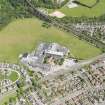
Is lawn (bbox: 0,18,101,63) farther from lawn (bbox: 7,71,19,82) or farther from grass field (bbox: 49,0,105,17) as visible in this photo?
grass field (bbox: 49,0,105,17)

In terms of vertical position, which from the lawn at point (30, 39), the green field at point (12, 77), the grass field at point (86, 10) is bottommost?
the green field at point (12, 77)

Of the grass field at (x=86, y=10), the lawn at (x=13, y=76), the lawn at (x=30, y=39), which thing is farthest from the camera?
the grass field at (x=86, y=10)

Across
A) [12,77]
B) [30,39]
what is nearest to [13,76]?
[12,77]

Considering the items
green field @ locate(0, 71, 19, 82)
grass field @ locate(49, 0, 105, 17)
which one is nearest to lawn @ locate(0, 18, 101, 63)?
green field @ locate(0, 71, 19, 82)

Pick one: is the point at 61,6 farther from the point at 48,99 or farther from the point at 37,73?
the point at 48,99

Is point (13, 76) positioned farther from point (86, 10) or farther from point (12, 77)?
point (86, 10)

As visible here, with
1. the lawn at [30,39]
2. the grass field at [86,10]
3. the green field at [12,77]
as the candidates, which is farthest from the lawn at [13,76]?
the grass field at [86,10]

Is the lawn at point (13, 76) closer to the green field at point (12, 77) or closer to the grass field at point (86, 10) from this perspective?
the green field at point (12, 77)

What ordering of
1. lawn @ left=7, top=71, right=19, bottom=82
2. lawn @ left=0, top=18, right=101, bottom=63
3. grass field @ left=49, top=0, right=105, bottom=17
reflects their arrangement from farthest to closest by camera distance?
grass field @ left=49, top=0, right=105, bottom=17, lawn @ left=0, top=18, right=101, bottom=63, lawn @ left=7, top=71, right=19, bottom=82
